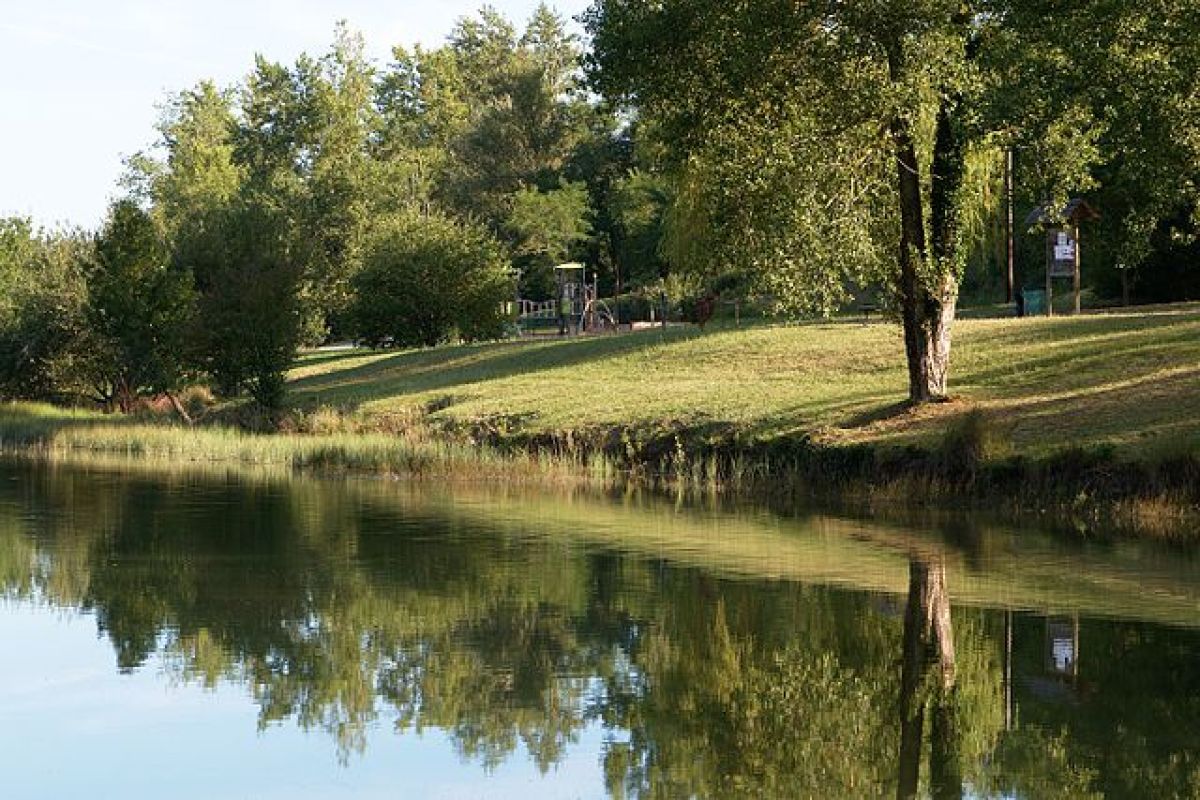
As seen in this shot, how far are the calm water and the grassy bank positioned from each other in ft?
12.2

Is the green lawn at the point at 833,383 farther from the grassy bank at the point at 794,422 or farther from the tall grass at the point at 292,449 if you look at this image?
the tall grass at the point at 292,449

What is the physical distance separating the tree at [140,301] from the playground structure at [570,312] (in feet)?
54.1

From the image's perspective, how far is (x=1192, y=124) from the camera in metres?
30.4

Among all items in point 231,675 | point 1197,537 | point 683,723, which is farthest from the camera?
point 1197,537

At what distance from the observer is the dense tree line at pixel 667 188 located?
1344 inches

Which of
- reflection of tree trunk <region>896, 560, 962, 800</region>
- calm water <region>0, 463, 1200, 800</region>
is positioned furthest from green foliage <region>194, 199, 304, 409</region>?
reflection of tree trunk <region>896, 560, 962, 800</region>

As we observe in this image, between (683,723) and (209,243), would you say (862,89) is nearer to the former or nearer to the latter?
(683,723)

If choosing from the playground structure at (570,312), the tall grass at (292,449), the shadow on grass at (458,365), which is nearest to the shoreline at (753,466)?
the tall grass at (292,449)

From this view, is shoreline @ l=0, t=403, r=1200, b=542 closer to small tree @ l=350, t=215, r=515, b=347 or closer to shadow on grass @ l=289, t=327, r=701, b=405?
shadow on grass @ l=289, t=327, r=701, b=405

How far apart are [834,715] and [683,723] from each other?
1384mm

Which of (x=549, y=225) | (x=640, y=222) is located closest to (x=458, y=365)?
(x=640, y=222)

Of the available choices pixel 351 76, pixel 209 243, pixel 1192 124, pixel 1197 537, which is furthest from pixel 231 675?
pixel 351 76

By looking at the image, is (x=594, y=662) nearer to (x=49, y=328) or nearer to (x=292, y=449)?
(x=292, y=449)

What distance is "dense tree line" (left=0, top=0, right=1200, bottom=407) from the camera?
34.1 m
